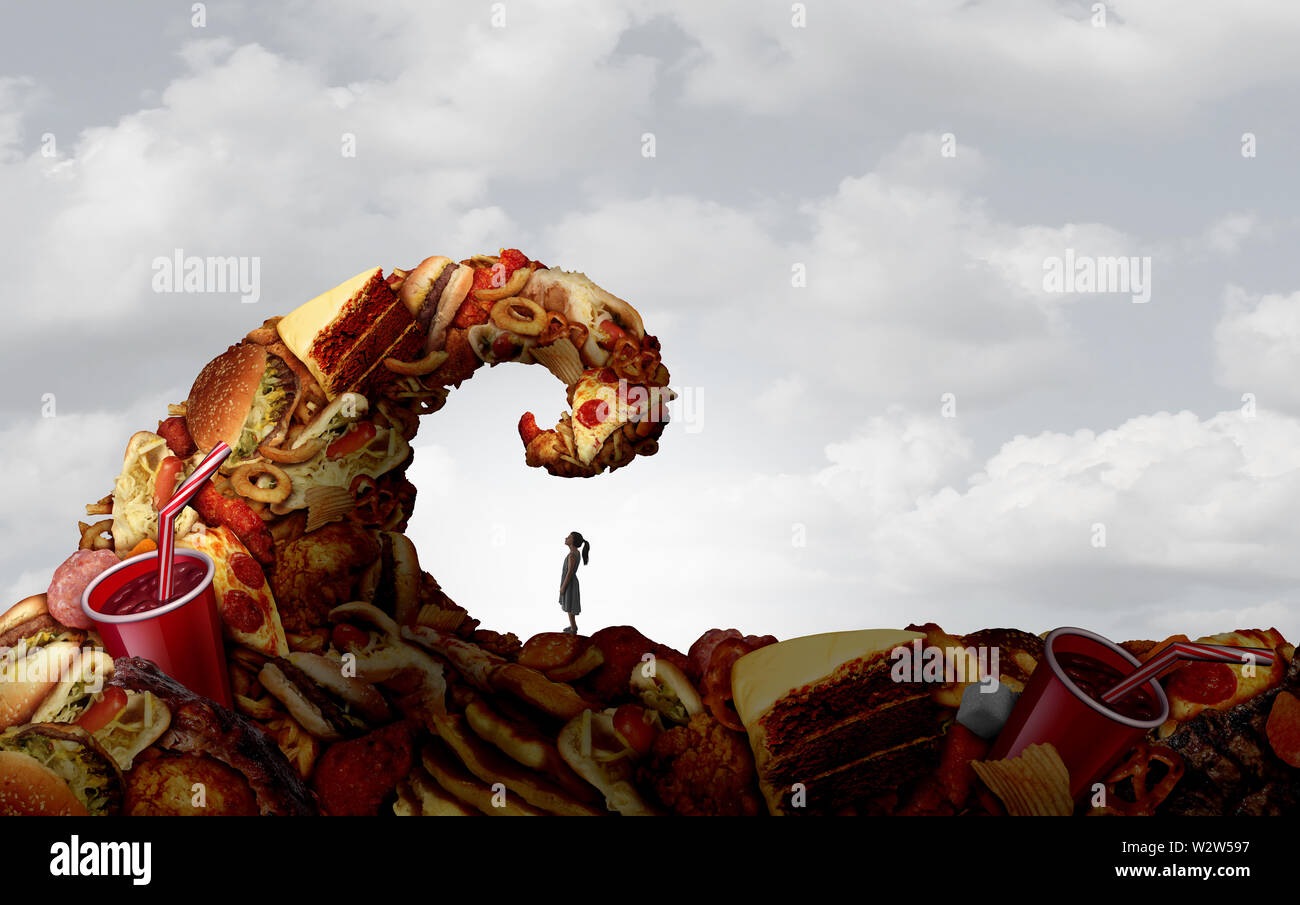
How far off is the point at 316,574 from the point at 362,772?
41.3 inches

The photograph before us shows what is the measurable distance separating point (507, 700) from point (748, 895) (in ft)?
5.91

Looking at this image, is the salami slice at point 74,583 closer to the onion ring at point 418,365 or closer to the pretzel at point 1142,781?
the onion ring at point 418,365

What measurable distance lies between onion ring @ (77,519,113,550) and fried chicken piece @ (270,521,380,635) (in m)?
0.87

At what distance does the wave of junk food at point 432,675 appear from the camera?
18.2ft

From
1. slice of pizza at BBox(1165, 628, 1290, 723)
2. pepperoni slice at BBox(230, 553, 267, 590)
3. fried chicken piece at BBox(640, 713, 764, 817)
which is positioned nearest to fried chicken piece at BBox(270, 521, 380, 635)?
pepperoni slice at BBox(230, 553, 267, 590)

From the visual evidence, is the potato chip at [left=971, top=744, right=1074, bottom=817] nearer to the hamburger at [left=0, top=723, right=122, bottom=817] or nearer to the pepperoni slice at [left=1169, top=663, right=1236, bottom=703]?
the pepperoni slice at [left=1169, top=663, right=1236, bottom=703]

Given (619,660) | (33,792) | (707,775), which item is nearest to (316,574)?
(619,660)

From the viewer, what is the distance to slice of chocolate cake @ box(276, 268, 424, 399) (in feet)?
21.7

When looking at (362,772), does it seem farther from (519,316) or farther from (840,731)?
(519,316)

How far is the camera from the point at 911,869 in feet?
17.5

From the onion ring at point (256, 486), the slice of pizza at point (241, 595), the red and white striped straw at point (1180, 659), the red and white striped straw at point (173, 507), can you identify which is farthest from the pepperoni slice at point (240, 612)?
the red and white striped straw at point (1180, 659)

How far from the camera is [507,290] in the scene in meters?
6.75

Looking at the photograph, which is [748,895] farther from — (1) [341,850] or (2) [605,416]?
(2) [605,416]

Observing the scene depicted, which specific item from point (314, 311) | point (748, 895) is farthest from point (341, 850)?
point (314, 311)
